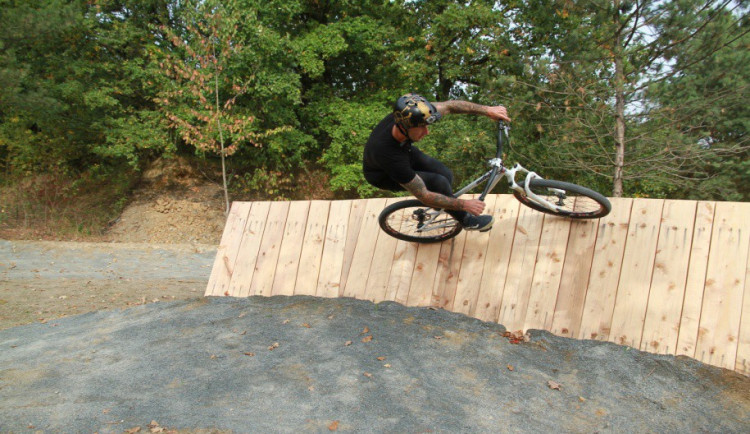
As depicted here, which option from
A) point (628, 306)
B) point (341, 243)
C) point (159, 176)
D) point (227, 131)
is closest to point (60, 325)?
point (341, 243)

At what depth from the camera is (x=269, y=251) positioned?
21.2 feet

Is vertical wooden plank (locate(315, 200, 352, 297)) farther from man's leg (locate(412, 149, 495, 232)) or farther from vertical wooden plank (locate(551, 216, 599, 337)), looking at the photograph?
vertical wooden plank (locate(551, 216, 599, 337))

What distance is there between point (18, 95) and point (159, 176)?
6070 mm

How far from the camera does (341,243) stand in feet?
19.7

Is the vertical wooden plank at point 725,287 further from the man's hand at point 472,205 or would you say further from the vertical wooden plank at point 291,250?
the vertical wooden plank at point 291,250

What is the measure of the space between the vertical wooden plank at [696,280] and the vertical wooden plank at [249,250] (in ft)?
16.0

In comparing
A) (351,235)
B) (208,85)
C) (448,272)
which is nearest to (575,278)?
(448,272)

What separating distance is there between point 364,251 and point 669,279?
124 inches

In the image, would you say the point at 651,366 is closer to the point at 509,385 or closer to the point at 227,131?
the point at 509,385

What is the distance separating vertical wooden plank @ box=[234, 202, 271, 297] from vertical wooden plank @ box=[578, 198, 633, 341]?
13.5 ft

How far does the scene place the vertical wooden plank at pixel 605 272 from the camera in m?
4.36

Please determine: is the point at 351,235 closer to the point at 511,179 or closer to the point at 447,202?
the point at 447,202

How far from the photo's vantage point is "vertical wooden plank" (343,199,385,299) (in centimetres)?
569

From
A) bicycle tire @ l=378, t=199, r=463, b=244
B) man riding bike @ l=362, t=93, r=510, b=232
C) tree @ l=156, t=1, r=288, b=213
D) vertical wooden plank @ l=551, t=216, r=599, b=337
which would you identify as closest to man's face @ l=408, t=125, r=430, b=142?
man riding bike @ l=362, t=93, r=510, b=232
